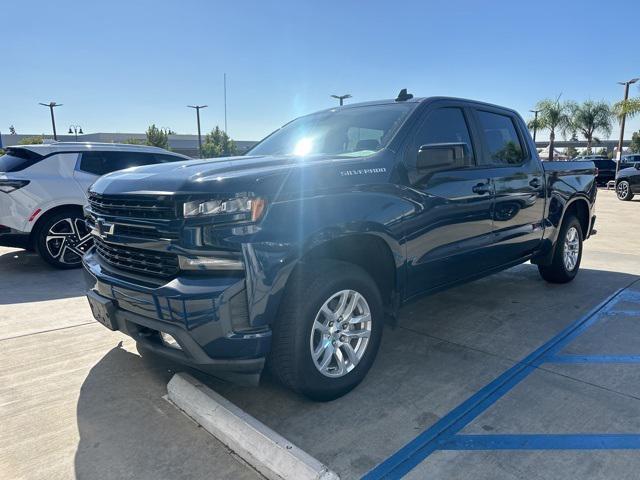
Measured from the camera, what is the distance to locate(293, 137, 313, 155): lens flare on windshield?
148 inches

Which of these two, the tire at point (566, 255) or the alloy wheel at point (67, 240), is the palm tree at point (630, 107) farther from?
the alloy wheel at point (67, 240)

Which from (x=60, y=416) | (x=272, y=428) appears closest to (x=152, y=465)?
(x=272, y=428)

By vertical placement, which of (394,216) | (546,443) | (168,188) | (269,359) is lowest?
(546,443)

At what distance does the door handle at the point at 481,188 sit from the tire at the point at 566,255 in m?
1.92

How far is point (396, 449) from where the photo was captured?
2.56 metres

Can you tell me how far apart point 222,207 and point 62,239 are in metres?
5.06

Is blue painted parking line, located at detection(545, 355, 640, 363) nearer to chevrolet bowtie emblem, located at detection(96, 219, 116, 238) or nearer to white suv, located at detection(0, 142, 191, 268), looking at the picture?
chevrolet bowtie emblem, located at detection(96, 219, 116, 238)

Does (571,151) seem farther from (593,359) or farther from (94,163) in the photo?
(593,359)

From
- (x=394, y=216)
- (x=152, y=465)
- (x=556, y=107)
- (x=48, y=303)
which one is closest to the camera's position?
(x=152, y=465)

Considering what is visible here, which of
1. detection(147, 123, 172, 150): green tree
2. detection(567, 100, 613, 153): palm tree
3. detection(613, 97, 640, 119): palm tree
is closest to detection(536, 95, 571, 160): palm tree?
detection(567, 100, 613, 153): palm tree

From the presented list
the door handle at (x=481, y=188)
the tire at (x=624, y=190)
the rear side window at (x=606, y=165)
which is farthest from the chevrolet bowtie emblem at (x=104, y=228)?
the rear side window at (x=606, y=165)

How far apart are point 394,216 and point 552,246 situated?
304 centimetres

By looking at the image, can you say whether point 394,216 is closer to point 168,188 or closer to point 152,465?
point 168,188

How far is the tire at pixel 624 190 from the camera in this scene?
57.6 feet
